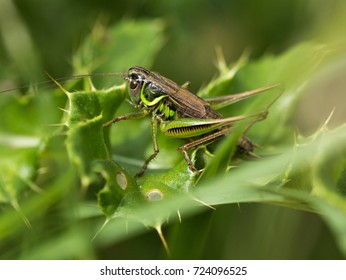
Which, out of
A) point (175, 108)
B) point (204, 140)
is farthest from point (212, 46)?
point (204, 140)

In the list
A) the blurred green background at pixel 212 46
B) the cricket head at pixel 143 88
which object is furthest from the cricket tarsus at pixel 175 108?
the blurred green background at pixel 212 46

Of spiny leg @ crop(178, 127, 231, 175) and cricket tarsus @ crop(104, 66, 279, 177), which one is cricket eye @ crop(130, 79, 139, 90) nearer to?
cricket tarsus @ crop(104, 66, 279, 177)

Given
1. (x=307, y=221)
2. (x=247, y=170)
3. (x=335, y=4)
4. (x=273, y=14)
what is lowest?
(x=247, y=170)

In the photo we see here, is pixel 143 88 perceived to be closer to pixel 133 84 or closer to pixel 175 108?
pixel 133 84

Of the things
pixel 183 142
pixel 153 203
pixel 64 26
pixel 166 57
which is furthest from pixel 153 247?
pixel 64 26

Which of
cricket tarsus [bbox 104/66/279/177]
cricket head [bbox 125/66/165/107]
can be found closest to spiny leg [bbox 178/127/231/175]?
cricket tarsus [bbox 104/66/279/177]

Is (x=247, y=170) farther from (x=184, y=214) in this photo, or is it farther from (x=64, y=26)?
(x=64, y=26)
